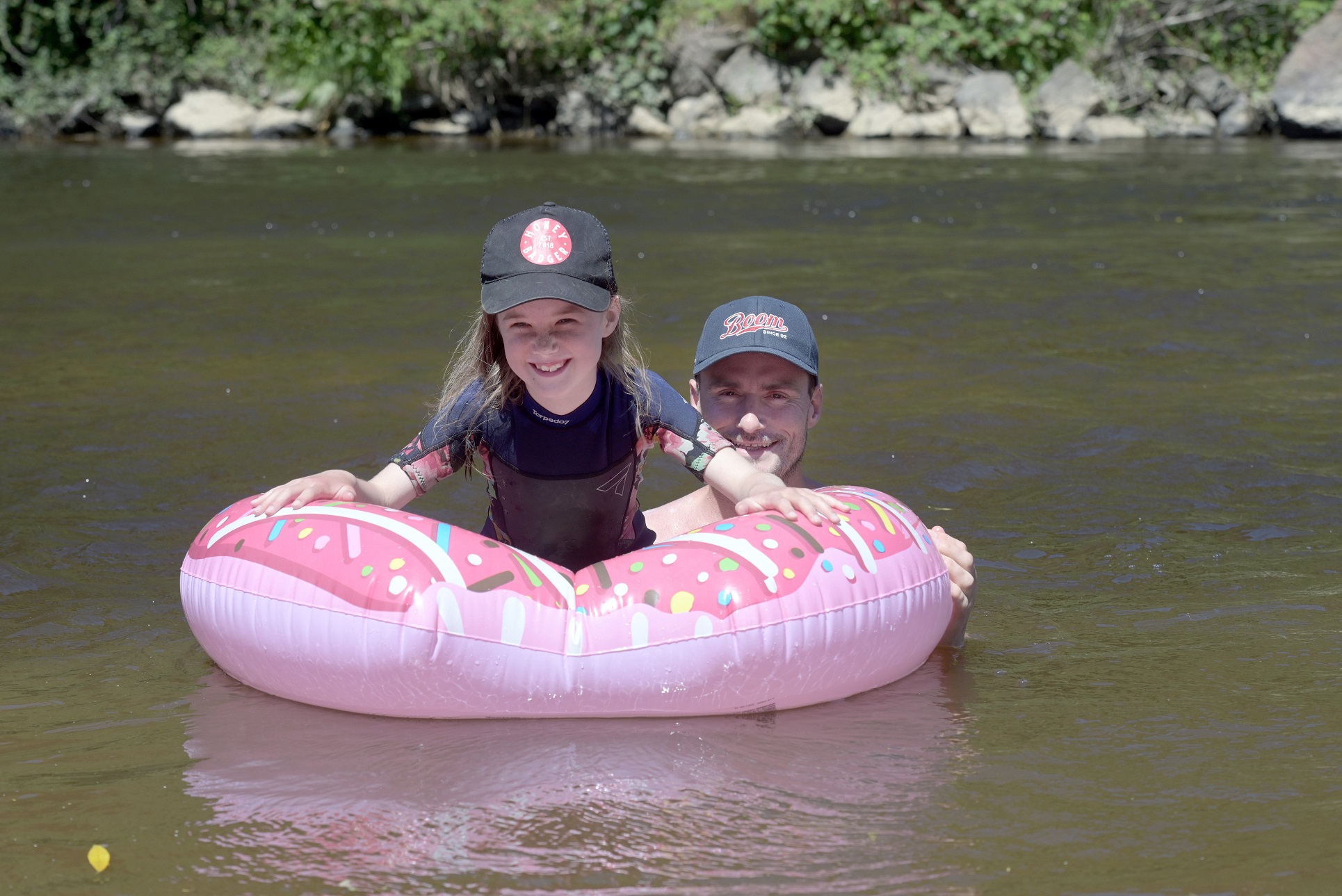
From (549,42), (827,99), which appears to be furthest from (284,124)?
(827,99)

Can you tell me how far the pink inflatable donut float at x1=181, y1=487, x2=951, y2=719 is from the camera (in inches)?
123

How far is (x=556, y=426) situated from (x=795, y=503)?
24.5 inches

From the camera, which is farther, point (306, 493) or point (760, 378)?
point (760, 378)

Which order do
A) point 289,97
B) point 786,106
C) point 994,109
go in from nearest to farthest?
point 994,109, point 786,106, point 289,97

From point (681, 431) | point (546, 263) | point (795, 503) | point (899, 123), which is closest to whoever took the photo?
point (546, 263)

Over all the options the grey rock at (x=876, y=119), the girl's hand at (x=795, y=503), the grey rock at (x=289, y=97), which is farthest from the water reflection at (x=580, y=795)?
the grey rock at (x=289, y=97)

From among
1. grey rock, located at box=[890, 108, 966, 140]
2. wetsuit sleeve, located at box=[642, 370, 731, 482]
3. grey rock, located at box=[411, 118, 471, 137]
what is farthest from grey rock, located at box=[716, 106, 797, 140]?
wetsuit sleeve, located at box=[642, 370, 731, 482]

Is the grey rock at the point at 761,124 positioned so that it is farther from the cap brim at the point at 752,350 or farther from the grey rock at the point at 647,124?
the cap brim at the point at 752,350

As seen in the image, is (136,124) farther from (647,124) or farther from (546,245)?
(546,245)

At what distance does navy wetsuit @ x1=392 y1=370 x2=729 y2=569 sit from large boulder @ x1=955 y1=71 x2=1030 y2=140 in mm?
18528

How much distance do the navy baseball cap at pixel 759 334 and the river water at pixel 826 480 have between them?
906mm

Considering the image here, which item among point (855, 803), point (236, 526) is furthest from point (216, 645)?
point (855, 803)

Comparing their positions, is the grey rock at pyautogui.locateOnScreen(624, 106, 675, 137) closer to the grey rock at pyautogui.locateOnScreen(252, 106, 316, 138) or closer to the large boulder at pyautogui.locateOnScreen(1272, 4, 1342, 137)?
the grey rock at pyautogui.locateOnScreen(252, 106, 316, 138)

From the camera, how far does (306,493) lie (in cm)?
341
